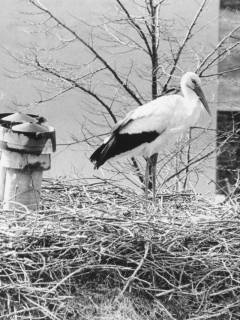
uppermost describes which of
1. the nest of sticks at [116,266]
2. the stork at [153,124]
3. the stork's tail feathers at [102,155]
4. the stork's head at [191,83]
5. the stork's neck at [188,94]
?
the stork's head at [191,83]

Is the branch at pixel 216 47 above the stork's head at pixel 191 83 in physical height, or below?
above

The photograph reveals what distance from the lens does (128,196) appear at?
21.3 feet

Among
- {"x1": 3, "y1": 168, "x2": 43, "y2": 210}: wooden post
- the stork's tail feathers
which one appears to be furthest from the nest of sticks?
the stork's tail feathers

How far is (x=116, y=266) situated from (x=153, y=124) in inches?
108

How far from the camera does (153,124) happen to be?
7.20m

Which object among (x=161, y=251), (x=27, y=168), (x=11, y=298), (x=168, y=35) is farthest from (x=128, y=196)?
(x=168, y=35)

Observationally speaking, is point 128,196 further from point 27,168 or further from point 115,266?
point 115,266

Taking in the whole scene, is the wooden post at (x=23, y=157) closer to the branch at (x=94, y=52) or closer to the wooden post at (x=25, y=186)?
the wooden post at (x=25, y=186)

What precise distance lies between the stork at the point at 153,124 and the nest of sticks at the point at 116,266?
1916 mm

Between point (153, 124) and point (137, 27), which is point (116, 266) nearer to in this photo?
point (153, 124)

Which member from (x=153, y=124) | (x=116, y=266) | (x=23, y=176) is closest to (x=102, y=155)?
(x=153, y=124)

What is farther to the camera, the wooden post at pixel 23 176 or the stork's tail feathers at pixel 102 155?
the stork's tail feathers at pixel 102 155

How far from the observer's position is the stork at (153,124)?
7.02m

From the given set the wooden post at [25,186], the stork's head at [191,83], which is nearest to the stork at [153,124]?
the stork's head at [191,83]
